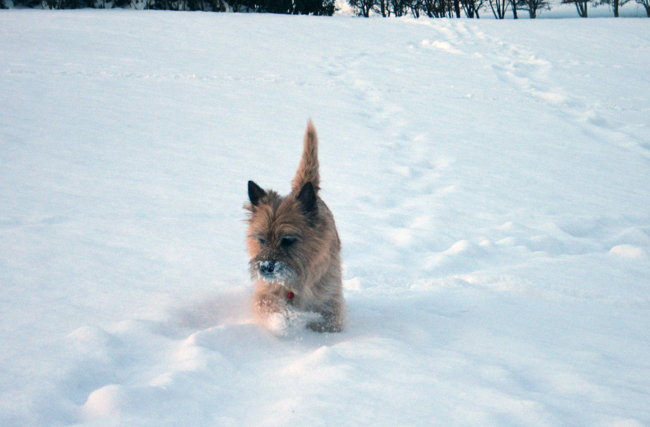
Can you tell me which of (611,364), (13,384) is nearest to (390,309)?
(611,364)

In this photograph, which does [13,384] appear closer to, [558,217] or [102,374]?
[102,374]

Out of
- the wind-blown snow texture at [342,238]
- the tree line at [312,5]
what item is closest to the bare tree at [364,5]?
the tree line at [312,5]

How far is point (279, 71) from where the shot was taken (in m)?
10.8

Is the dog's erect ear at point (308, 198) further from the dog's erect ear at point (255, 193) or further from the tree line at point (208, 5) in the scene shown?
the tree line at point (208, 5)

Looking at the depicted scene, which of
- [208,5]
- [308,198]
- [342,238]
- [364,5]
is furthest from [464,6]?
[308,198]

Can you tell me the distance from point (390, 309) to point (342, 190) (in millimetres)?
2512

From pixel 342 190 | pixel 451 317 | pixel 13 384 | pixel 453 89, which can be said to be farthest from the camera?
pixel 453 89

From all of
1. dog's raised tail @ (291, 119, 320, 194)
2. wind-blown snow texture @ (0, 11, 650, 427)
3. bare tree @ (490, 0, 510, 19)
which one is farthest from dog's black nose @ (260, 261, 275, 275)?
bare tree @ (490, 0, 510, 19)

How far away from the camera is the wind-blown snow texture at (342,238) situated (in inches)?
72.8

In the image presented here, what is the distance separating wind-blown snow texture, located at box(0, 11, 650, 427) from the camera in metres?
1.85

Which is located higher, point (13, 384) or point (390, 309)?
point (13, 384)

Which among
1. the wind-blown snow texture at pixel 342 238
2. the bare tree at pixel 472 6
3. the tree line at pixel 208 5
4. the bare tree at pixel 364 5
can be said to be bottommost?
the wind-blown snow texture at pixel 342 238

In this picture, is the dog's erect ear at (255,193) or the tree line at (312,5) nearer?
the dog's erect ear at (255,193)

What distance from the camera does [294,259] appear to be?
2.70 m
